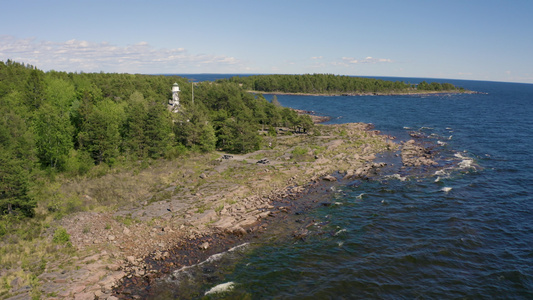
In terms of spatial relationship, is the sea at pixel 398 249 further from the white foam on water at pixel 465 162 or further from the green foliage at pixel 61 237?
the green foliage at pixel 61 237

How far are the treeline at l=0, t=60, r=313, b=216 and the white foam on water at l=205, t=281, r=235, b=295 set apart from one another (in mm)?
26053

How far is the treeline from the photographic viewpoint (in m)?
42.4

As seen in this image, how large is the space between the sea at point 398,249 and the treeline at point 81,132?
26480mm

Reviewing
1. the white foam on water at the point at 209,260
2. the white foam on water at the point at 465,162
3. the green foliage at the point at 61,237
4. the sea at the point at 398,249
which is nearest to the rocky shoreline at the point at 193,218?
the green foliage at the point at 61,237

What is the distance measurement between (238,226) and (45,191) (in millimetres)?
30036

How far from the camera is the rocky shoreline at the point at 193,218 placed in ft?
89.2

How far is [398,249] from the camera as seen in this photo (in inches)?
1334

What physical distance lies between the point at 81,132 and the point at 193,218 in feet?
106

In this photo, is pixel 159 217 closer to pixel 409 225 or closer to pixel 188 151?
pixel 188 151

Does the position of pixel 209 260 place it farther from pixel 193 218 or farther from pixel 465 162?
pixel 465 162

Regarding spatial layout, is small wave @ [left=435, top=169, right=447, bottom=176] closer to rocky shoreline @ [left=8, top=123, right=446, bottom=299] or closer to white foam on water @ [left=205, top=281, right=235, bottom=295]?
rocky shoreline @ [left=8, top=123, right=446, bottom=299]

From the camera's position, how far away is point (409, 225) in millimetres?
39250

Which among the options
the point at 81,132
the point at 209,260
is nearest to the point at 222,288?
the point at 209,260

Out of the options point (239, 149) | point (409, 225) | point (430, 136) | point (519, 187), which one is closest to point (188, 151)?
point (239, 149)
